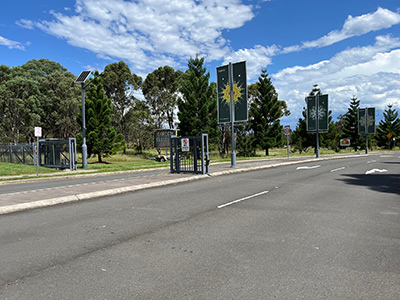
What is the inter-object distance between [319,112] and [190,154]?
24.0m

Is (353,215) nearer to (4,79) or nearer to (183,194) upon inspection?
(183,194)

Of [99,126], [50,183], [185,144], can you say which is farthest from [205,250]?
[99,126]

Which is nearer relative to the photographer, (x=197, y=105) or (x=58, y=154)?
(x=58, y=154)

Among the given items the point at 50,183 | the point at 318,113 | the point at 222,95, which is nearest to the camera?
the point at 50,183

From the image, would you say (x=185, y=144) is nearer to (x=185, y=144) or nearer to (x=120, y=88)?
(x=185, y=144)

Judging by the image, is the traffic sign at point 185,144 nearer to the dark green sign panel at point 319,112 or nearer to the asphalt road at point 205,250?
the asphalt road at point 205,250

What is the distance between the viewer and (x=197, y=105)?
40719 mm

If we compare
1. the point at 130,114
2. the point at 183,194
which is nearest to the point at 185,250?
the point at 183,194

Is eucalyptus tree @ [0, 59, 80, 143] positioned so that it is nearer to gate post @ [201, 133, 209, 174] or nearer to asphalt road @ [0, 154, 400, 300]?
gate post @ [201, 133, 209, 174]

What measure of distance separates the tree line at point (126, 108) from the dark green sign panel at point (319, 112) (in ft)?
33.9

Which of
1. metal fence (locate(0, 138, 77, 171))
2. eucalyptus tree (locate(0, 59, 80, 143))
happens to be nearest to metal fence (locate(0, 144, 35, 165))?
metal fence (locate(0, 138, 77, 171))

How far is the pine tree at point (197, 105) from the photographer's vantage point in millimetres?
39969

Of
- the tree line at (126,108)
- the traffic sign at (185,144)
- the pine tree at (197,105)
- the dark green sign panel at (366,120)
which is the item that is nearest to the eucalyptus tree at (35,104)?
the tree line at (126,108)

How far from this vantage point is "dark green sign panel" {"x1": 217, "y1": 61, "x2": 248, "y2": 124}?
20.1 meters
